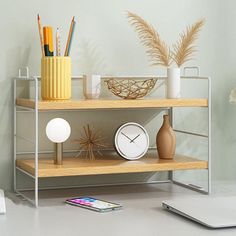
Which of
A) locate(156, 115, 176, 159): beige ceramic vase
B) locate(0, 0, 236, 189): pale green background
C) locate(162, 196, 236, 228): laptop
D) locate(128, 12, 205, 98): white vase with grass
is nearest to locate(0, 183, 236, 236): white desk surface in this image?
locate(162, 196, 236, 228): laptop

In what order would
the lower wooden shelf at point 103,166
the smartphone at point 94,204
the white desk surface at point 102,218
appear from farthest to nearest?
1. the lower wooden shelf at point 103,166
2. the smartphone at point 94,204
3. the white desk surface at point 102,218

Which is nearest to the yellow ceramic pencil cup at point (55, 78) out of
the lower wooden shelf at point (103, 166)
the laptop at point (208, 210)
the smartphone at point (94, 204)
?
the lower wooden shelf at point (103, 166)

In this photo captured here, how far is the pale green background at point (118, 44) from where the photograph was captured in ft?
6.66

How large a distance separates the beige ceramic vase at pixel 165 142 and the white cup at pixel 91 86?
0.25m

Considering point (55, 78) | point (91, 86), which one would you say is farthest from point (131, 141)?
point (55, 78)

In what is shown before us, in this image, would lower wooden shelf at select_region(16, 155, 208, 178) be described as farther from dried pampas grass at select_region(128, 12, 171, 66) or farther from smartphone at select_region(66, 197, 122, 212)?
dried pampas grass at select_region(128, 12, 171, 66)

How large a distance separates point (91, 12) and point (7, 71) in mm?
358

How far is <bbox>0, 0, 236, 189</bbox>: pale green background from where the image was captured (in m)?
2.03

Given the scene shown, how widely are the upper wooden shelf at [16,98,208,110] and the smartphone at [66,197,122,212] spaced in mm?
275

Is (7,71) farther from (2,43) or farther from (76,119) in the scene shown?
(76,119)

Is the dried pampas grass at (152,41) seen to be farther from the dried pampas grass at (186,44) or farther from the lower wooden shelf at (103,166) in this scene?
the lower wooden shelf at (103,166)

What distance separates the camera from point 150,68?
2.20 m

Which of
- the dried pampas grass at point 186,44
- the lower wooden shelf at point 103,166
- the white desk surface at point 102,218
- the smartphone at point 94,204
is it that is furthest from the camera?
the dried pampas grass at point 186,44

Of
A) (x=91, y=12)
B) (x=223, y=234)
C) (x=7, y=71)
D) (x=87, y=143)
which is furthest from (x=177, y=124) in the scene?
(x=223, y=234)
